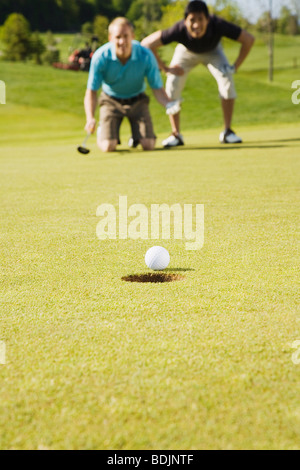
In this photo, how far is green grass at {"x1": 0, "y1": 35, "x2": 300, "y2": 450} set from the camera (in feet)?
4.65

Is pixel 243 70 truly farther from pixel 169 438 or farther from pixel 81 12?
pixel 169 438

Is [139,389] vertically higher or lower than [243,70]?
lower

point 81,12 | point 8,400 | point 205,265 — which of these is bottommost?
point 8,400

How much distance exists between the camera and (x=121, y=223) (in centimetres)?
389

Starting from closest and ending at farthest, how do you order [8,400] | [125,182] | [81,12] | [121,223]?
[8,400] < [121,223] < [125,182] < [81,12]

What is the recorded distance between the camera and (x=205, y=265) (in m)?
2.83

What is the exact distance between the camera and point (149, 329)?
2.01 m

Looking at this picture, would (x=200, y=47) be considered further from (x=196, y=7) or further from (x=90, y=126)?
(x=90, y=126)

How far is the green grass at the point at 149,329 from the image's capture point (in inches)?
55.7

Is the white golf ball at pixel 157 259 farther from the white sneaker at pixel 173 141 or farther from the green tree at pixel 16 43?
the green tree at pixel 16 43
